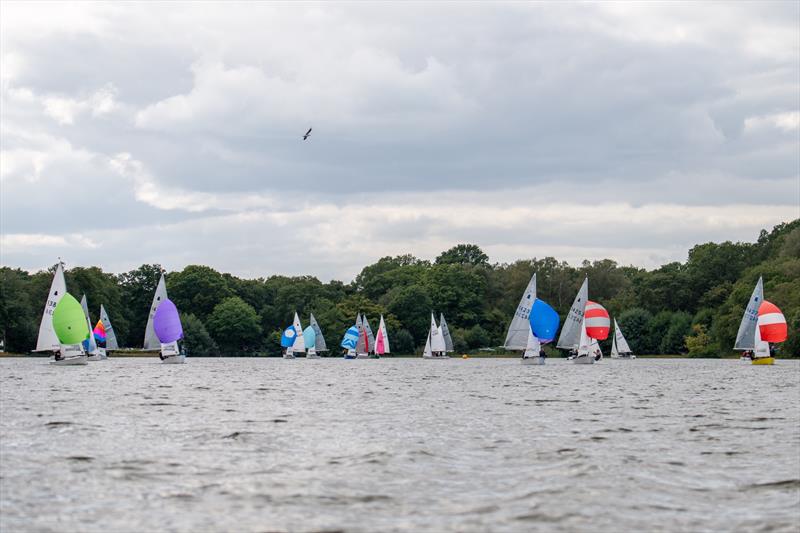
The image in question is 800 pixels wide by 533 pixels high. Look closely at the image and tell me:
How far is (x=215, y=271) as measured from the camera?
6344 inches

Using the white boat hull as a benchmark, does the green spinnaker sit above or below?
above

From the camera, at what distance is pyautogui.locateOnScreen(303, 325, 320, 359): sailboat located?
131500 mm

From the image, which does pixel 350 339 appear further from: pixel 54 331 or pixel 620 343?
pixel 54 331

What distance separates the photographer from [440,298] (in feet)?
500

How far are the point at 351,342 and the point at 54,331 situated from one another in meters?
51.5

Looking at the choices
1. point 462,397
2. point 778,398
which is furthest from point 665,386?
point 462,397

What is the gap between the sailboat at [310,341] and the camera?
431 ft

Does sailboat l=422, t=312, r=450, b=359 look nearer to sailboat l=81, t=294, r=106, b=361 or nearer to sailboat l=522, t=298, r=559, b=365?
sailboat l=81, t=294, r=106, b=361

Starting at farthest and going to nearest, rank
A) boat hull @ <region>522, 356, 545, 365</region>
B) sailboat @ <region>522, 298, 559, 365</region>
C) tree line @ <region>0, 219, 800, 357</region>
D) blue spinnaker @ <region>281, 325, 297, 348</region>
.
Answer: blue spinnaker @ <region>281, 325, 297, 348</region> < tree line @ <region>0, 219, 800, 357</region> < boat hull @ <region>522, 356, 545, 365</region> < sailboat @ <region>522, 298, 559, 365</region>

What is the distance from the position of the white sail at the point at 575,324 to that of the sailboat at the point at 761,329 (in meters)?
13.3

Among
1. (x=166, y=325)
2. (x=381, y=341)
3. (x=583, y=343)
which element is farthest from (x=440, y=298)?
(x=166, y=325)

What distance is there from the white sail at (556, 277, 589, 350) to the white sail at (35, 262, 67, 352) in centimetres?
3859

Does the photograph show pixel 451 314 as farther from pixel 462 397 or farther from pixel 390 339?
pixel 462 397

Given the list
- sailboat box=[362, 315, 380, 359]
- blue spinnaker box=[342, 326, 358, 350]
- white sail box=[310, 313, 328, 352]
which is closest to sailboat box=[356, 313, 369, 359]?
sailboat box=[362, 315, 380, 359]
